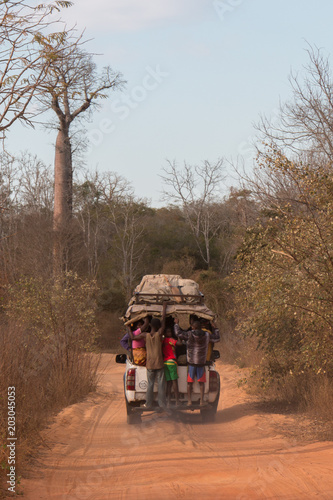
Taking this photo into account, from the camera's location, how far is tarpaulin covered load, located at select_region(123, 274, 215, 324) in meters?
9.36

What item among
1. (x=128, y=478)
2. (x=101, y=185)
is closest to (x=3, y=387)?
(x=128, y=478)

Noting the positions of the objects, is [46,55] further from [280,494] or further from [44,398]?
[44,398]

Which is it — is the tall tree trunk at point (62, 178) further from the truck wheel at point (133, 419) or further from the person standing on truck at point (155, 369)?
the person standing on truck at point (155, 369)

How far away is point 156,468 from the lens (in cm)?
644

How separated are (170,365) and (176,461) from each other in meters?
2.40

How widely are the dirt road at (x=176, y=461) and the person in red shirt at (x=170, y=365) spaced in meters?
0.58

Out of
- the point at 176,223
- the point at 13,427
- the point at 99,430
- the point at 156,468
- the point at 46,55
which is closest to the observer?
the point at 46,55

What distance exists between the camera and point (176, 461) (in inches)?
267

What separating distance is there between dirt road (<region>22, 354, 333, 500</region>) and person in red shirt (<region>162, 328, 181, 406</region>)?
1.91 ft

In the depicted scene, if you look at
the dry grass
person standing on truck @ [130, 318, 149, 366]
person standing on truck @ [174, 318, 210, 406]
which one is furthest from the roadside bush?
person standing on truck @ [174, 318, 210, 406]

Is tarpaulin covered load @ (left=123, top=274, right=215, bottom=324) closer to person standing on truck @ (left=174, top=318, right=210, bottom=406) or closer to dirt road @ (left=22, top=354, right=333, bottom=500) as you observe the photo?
person standing on truck @ (left=174, top=318, right=210, bottom=406)

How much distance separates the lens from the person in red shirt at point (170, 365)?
9.09 metres

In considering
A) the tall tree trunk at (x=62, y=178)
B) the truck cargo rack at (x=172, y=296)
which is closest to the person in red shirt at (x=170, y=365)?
the truck cargo rack at (x=172, y=296)

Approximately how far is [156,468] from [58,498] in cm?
140
